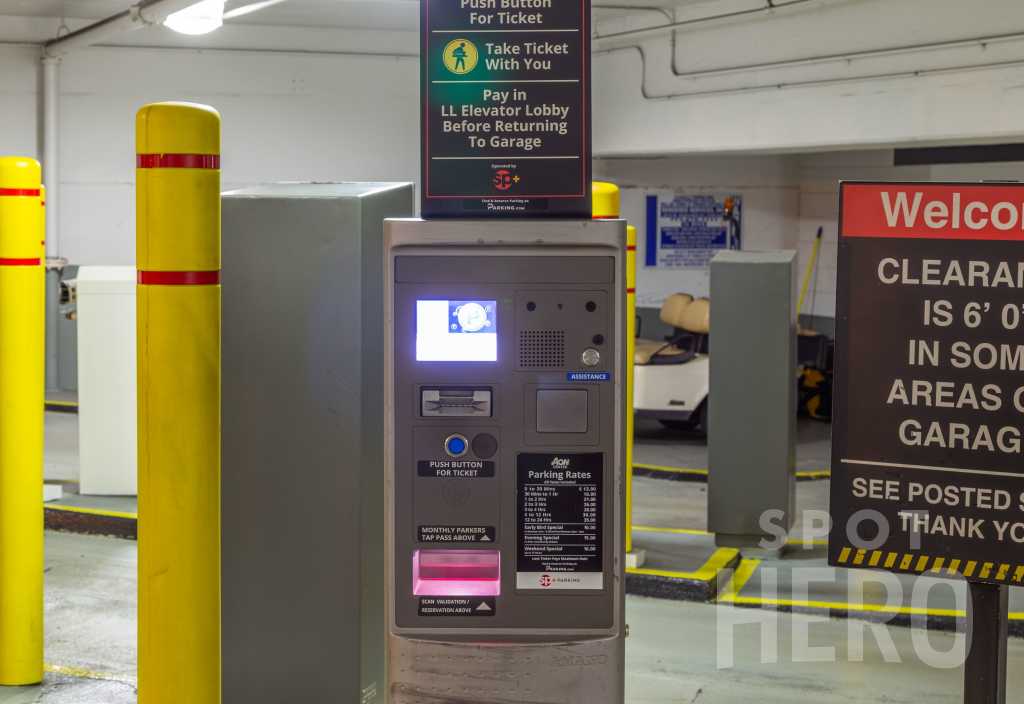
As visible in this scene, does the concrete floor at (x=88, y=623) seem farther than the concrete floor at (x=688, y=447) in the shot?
No

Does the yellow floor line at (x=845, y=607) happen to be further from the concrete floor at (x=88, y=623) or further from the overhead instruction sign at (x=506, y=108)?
the overhead instruction sign at (x=506, y=108)

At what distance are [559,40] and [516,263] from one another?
24.2 inches

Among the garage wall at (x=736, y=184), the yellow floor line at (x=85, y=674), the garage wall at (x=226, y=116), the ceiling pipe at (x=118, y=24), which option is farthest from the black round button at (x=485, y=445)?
the garage wall at (x=736, y=184)

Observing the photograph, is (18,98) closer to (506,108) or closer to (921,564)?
(506,108)

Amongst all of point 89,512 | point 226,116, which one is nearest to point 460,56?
point 89,512

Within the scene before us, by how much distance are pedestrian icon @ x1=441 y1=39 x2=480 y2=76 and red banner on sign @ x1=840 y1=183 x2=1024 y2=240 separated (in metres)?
1.05

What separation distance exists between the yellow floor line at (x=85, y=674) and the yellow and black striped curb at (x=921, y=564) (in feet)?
11.7

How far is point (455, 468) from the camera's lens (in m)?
3.41

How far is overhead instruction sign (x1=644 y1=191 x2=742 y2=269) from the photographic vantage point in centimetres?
1406

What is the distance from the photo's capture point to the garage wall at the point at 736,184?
14.0 m

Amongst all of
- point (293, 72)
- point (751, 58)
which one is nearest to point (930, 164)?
point (751, 58)

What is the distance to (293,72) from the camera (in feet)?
44.8

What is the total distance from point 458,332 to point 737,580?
4359 millimetres

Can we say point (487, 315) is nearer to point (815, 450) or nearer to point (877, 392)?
point (877, 392)
